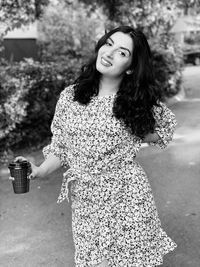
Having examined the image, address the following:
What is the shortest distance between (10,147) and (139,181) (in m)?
4.59

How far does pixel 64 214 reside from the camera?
475cm

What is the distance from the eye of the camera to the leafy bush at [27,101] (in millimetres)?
6559

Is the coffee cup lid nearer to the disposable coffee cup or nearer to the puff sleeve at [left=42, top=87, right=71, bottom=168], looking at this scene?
the disposable coffee cup

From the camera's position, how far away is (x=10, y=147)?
7.00 m

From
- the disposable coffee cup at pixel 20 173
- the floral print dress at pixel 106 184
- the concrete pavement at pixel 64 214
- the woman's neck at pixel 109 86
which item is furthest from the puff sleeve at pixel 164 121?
the concrete pavement at pixel 64 214

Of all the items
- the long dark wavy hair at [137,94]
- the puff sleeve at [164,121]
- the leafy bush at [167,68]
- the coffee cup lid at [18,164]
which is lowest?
the leafy bush at [167,68]

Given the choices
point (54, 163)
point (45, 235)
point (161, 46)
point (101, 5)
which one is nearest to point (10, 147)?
point (45, 235)

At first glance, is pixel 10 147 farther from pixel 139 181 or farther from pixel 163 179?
pixel 139 181

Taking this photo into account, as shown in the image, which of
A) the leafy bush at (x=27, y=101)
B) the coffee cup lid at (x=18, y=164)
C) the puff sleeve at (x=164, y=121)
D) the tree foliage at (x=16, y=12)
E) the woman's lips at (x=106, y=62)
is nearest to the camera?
the coffee cup lid at (x=18, y=164)

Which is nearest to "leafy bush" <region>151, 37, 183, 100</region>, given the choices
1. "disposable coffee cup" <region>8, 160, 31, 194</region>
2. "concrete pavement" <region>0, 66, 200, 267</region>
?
"concrete pavement" <region>0, 66, 200, 267</region>

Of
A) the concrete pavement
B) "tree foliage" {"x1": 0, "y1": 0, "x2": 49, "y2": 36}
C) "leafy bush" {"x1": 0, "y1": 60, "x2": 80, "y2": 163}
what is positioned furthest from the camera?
"tree foliage" {"x1": 0, "y1": 0, "x2": 49, "y2": 36}

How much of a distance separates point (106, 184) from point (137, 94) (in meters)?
0.53

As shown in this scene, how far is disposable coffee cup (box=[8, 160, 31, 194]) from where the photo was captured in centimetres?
249

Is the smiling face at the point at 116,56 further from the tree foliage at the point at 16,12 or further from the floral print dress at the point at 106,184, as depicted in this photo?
the tree foliage at the point at 16,12
